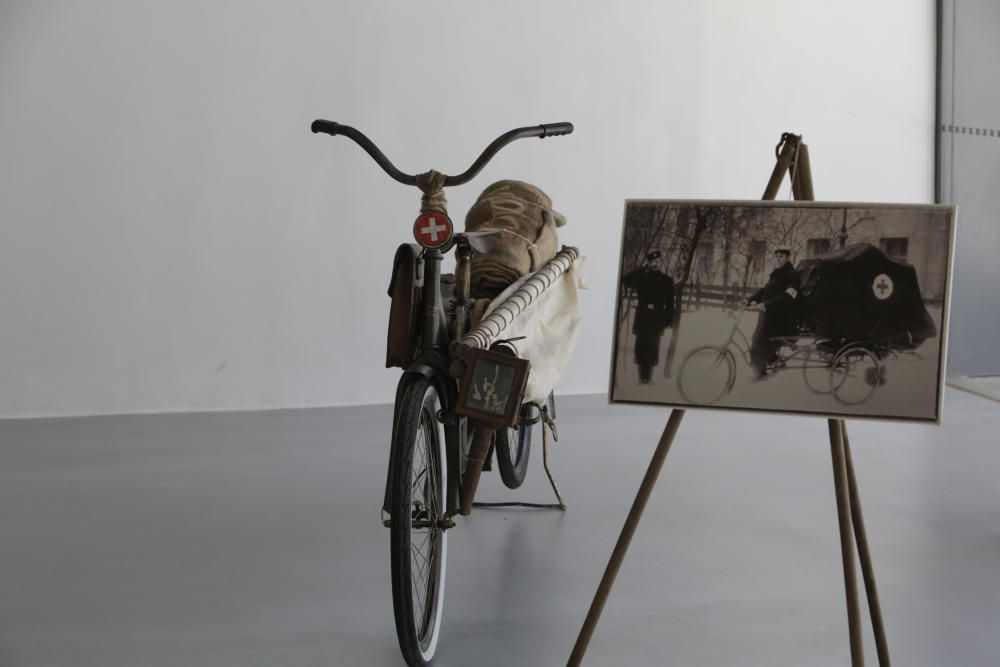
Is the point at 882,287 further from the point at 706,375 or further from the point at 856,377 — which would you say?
the point at 706,375

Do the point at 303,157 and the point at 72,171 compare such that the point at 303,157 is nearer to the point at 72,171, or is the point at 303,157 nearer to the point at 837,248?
the point at 72,171

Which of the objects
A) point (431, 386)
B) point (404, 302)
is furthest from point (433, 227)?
point (431, 386)

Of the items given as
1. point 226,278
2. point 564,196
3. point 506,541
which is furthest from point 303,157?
point 506,541

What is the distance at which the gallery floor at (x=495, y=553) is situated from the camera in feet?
6.91

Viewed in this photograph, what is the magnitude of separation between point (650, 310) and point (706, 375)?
0.14 meters

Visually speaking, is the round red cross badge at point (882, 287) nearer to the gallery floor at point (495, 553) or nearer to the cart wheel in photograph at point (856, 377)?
the cart wheel in photograph at point (856, 377)

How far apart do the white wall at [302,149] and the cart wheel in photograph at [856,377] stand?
3.26 m

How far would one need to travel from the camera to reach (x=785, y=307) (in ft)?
5.62

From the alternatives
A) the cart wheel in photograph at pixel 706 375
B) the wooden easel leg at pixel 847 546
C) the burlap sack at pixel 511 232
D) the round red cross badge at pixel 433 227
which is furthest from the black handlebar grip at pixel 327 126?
the wooden easel leg at pixel 847 546

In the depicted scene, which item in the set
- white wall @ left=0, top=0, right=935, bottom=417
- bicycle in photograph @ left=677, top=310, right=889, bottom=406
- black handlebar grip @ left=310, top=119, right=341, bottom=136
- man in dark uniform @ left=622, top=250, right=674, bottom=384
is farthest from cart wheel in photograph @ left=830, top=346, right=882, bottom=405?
white wall @ left=0, top=0, right=935, bottom=417

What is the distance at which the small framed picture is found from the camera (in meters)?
1.90

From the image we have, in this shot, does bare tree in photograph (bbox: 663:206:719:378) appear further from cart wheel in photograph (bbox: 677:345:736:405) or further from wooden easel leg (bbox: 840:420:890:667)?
wooden easel leg (bbox: 840:420:890:667)

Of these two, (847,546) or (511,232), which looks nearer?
(847,546)

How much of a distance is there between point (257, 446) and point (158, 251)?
109 centimetres
